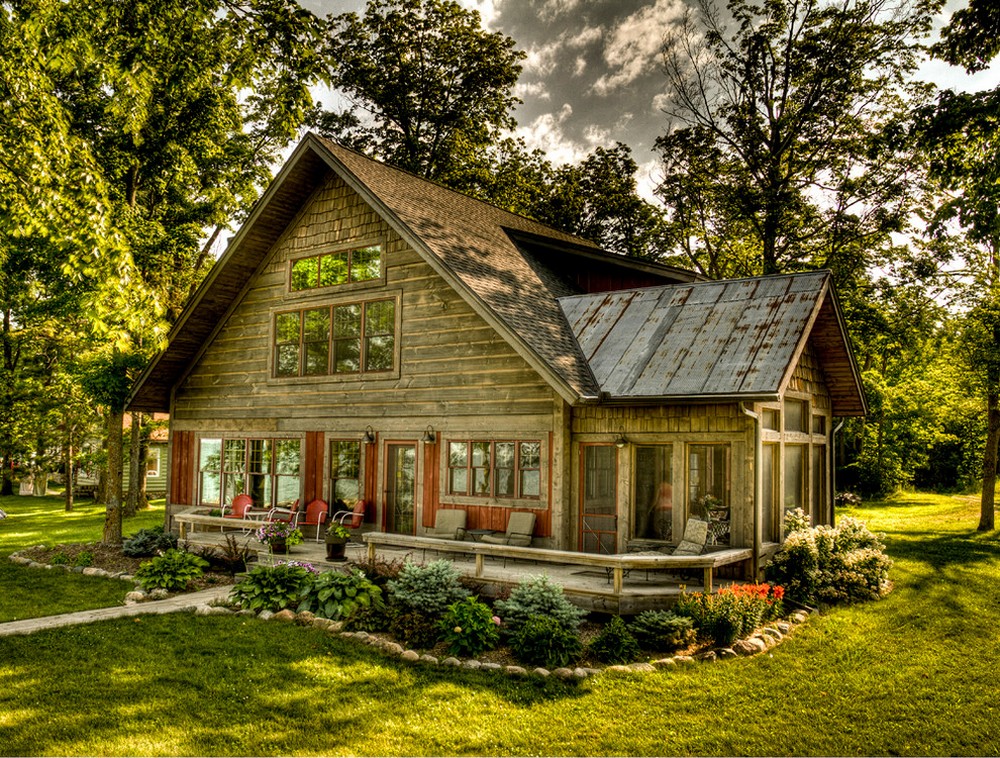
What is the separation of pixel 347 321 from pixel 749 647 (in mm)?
10645

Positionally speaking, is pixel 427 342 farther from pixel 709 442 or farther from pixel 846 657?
pixel 846 657

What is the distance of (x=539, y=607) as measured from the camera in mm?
9711

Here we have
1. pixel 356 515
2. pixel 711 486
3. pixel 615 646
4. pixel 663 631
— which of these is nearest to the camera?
pixel 615 646

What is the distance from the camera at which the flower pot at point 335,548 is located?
12906mm

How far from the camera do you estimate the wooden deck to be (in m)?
10.1

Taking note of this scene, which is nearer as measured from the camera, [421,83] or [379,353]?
[379,353]

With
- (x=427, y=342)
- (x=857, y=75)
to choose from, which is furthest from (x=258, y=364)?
(x=857, y=75)

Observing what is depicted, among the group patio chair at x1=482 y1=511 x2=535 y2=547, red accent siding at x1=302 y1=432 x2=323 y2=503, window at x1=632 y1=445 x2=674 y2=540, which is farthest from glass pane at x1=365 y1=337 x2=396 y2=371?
window at x1=632 y1=445 x2=674 y2=540

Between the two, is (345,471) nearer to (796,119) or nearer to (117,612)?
(117,612)

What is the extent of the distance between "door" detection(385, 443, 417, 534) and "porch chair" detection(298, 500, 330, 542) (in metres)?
1.60

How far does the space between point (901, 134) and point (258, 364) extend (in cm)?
1407

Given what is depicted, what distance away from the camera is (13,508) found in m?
30.7

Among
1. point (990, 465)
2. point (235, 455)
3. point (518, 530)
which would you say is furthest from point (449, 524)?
point (990, 465)

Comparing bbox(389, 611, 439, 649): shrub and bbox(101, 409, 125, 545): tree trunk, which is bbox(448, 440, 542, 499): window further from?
bbox(101, 409, 125, 545): tree trunk
